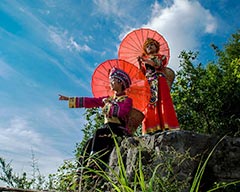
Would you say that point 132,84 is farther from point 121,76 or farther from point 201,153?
point 201,153

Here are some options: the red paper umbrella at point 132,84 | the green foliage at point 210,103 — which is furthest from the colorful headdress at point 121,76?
the green foliage at point 210,103

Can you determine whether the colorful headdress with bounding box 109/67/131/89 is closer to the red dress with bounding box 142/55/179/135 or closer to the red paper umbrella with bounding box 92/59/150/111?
the red paper umbrella with bounding box 92/59/150/111

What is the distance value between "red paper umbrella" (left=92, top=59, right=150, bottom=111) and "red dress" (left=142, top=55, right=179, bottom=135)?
0.08m

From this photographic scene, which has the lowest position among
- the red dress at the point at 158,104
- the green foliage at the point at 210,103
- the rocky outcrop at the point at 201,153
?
the rocky outcrop at the point at 201,153

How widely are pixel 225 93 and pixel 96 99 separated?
3528 millimetres

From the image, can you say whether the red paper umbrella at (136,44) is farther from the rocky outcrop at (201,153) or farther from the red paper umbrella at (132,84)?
the rocky outcrop at (201,153)

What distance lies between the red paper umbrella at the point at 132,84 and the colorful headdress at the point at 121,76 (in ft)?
0.34

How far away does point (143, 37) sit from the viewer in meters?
5.07

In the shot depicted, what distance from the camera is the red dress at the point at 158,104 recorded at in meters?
4.44

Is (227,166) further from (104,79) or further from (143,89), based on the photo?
(104,79)

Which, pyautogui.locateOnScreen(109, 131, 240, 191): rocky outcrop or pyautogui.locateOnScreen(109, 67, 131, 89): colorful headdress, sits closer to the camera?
pyautogui.locateOnScreen(109, 131, 240, 191): rocky outcrop

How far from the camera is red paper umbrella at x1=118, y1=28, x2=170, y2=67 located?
16.6ft

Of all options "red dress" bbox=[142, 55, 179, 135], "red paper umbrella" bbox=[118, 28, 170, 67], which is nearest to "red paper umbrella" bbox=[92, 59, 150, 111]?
"red dress" bbox=[142, 55, 179, 135]

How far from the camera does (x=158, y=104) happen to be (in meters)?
4.59
